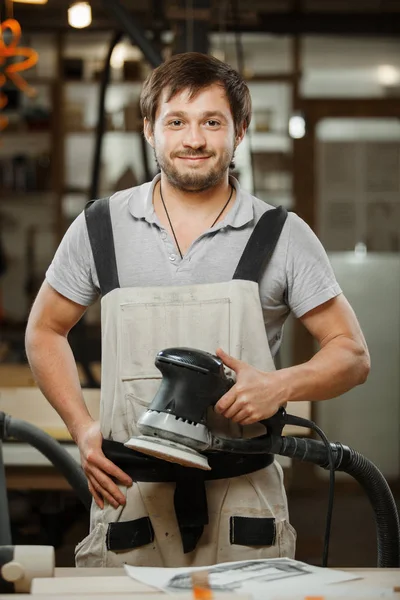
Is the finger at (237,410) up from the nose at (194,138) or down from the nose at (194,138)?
down

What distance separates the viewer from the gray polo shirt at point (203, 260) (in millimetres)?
1996

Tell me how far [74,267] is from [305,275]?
1.55 feet

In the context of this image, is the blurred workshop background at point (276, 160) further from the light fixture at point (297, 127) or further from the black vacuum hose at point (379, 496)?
the black vacuum hose at point (379, 496)

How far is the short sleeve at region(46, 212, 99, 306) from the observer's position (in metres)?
2.05

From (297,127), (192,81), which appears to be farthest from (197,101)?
(297,127)

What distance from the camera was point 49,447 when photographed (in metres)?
2.65

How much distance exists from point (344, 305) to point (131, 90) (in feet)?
12.2

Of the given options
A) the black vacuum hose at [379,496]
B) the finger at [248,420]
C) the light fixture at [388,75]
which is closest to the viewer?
the finger at [248,420]

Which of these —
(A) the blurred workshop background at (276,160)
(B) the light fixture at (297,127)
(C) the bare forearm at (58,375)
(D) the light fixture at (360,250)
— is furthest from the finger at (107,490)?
(B) the light fixture at (297,127)

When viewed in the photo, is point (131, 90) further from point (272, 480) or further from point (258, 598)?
point (258, 598)

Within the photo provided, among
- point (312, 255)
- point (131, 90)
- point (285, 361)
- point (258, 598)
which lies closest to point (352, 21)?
point (131, 90)

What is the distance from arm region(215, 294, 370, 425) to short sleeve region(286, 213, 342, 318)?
28mm

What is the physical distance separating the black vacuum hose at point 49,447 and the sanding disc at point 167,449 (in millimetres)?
951

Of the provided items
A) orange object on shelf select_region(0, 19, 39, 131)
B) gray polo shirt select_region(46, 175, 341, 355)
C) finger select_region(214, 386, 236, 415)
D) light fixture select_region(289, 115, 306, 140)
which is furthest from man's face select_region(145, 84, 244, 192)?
light fixture select_region(289, 115, 306, 140)
